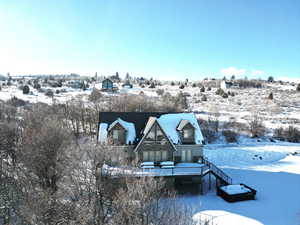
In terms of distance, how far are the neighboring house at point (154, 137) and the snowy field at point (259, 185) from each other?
4.46 meters

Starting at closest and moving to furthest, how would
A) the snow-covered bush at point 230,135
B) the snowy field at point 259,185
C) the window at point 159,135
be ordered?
1. the snowy field at point 259,185
2. the window at point 159,135
3. the snow-covered bush at point 230,135

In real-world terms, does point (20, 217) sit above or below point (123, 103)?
below

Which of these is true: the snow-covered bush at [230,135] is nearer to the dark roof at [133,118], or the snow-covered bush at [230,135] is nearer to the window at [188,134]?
the window at [188,134]

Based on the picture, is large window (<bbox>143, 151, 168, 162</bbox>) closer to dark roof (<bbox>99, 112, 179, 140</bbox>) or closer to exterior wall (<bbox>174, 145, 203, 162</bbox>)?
exterior wall (<bbox>174, 145, 203, 162</bbox>)

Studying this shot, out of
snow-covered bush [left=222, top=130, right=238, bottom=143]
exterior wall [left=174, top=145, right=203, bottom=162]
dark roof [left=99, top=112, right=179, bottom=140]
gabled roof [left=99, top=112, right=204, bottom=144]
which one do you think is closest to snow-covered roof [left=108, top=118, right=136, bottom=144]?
gabled roof [left=99, top=112, right=204, bottom=144]

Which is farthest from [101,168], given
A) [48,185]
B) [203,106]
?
[203,106]

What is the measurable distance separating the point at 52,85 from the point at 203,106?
191ft

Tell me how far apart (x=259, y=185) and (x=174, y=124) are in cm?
1129

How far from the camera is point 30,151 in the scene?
819 inches

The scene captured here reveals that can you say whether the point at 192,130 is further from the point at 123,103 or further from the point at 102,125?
the point at 123,103

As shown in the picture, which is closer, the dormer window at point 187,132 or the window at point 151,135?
the window at point 151,135

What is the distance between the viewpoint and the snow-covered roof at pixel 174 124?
79.9 feet

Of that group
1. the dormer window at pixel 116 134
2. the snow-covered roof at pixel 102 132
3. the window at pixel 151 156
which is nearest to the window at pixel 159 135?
the window at pixel 151 156

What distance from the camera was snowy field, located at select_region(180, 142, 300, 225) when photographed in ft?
60.0
